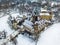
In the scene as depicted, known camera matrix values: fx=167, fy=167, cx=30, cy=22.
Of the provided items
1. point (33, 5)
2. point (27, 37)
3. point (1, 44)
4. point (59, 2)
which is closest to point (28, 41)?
point (27, 37)

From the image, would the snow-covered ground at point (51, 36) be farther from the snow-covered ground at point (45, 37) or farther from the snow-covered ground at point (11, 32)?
the snow-covered ground at point (11, 32)

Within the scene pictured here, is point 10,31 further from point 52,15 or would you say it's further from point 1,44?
point 52,15

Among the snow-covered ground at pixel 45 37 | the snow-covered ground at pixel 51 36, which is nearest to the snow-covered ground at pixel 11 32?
the snow-covered ground at pixel 45 37

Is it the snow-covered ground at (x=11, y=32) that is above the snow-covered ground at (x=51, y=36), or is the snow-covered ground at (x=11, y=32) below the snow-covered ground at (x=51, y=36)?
above

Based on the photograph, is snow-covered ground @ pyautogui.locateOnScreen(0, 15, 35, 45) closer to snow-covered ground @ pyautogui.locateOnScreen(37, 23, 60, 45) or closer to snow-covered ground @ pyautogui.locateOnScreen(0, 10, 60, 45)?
snow-covered ground @ pyautogui.locateOnScreen(0, 10, 60, 45)

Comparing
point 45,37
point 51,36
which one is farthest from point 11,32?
point 51,36

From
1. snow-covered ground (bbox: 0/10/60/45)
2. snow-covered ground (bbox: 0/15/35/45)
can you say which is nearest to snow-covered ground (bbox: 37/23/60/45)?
snow-covered ground (bbox: 0/10/60/45)

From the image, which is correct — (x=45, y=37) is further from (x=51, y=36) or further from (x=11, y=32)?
(x=11, y=32)

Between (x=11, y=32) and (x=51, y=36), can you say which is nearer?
(x=51, y=36)
